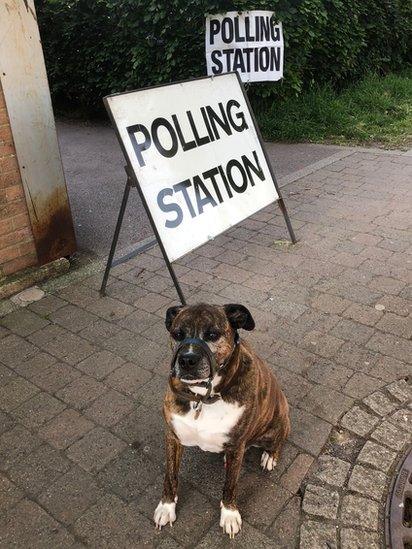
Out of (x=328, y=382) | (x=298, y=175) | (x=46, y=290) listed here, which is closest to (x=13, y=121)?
(x=46, y=290)

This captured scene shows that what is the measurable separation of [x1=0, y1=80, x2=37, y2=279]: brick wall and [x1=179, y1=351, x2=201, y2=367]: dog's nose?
299cm

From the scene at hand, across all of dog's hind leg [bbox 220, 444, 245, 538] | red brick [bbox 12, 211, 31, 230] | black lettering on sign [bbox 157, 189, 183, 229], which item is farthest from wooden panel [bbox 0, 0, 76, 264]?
dog's hind leg [bbox 220, 444, 245, 538]

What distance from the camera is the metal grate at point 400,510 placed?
7.75 feet

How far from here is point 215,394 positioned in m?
2.22

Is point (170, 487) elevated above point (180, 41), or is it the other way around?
point (180, 41)

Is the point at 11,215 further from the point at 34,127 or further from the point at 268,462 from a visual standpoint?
the point at 268,462

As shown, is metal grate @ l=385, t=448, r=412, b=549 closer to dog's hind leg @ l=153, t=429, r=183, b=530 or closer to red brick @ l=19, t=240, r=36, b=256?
dog's hind leg @ l=153, t=429, r=183, b=530

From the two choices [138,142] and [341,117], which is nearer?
[138,142]

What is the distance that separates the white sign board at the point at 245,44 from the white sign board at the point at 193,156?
2235 mm

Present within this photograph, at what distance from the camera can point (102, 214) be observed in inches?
246

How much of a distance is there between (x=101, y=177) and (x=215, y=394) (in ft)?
19.6

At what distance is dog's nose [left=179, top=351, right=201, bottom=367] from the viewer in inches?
78.4

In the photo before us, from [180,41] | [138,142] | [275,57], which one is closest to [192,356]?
[138,142]

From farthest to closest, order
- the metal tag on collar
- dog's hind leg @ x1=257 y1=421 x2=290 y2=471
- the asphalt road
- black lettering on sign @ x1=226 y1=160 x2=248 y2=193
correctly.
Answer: the asphalt road, black lettering on sign @ x1=226 y1=160 x2=248 y2=193, dog's hind leg @ x1=257 y1=421 x2=290 y2=471, the metal tag on collar
